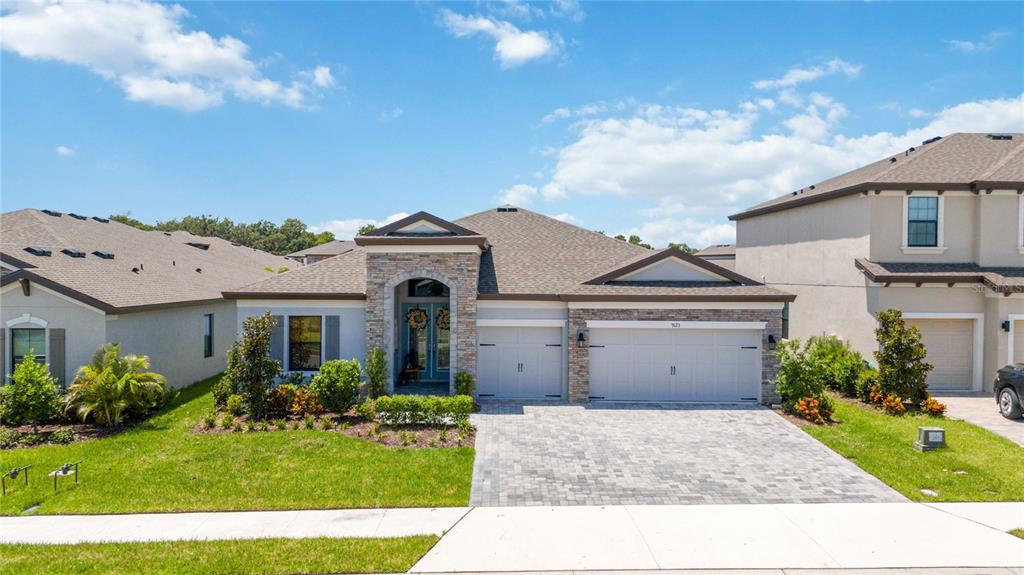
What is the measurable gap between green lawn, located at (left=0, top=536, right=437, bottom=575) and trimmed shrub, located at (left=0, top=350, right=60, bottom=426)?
6.74 meters

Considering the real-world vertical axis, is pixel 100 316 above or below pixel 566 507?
above

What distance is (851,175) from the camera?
21.8 m

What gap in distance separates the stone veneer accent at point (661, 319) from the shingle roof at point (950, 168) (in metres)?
6.39

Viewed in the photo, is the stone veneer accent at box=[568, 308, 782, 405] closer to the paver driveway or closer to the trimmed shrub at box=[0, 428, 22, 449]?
the paver driveway

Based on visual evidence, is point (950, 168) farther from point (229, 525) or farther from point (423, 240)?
point (229, 525)

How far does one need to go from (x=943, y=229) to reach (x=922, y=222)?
649mm

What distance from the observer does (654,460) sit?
34.8 ft

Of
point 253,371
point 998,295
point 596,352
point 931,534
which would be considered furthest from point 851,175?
point 253,371

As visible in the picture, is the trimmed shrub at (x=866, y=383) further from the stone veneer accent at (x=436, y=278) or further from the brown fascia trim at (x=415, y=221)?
the brown fascia trim at (x=415, y=221)

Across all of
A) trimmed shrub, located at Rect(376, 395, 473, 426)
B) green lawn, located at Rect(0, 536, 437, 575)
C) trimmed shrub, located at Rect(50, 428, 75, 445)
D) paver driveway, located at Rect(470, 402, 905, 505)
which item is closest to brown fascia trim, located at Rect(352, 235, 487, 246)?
trimmed shrub, located at Rect(376, 395, 473, 426)

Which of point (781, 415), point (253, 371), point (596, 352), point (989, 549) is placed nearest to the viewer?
point (989, 549)

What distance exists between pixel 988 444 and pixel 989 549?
5.71m

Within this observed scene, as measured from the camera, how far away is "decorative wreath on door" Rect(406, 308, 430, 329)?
1772 centimetres

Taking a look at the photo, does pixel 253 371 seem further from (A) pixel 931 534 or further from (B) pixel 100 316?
(A) pixel 931 534
